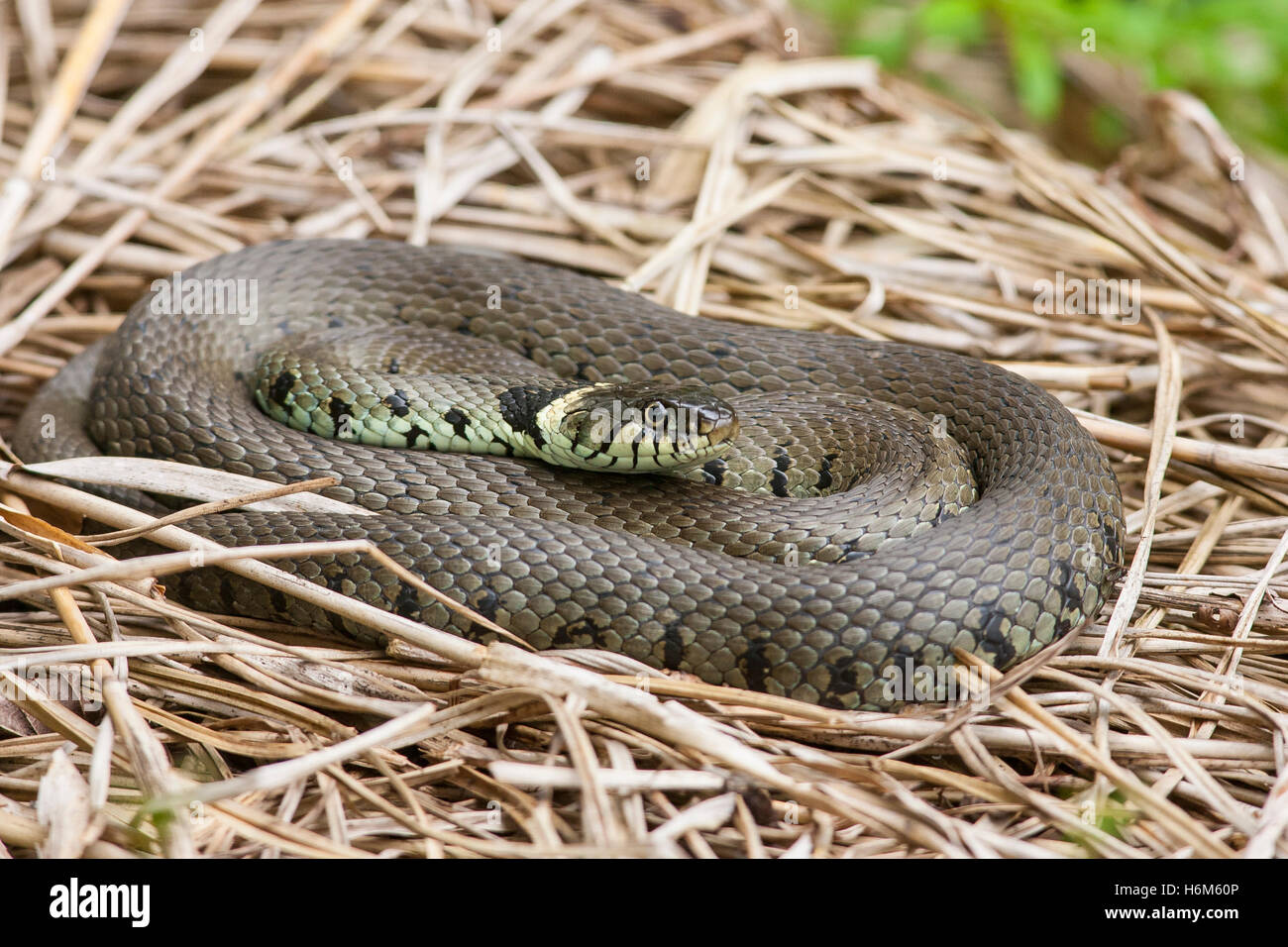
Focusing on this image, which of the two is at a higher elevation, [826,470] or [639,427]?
[639,427]

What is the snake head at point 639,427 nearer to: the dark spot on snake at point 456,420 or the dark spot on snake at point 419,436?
the dark spot on snake at point 456,420

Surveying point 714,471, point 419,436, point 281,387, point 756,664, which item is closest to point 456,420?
point 419,436

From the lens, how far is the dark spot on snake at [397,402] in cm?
464

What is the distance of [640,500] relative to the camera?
412 cm

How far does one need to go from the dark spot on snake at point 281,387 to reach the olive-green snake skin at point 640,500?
0.13 meters

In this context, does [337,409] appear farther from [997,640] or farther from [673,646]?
Result: [997,640]


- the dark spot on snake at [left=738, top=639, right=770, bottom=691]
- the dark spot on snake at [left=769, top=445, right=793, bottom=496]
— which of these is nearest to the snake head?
the dark spot on snake at [left=769, top=445, right=793, bottom=496]

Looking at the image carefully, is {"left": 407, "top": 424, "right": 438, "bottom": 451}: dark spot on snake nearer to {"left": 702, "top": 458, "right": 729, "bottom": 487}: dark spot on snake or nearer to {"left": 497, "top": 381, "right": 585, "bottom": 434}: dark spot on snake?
{"left": 497, "top": 381, "right": 585, "bottom": 434}: dark spot on snake

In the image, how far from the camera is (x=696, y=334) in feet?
16.1

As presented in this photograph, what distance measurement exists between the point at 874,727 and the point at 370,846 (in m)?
1.48

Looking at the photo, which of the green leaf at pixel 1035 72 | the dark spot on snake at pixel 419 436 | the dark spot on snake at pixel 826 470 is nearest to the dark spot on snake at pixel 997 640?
the dark spot on snake at pixel 826 470

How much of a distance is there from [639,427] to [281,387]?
68.7 inches

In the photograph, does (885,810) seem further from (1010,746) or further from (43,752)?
(43,752)
